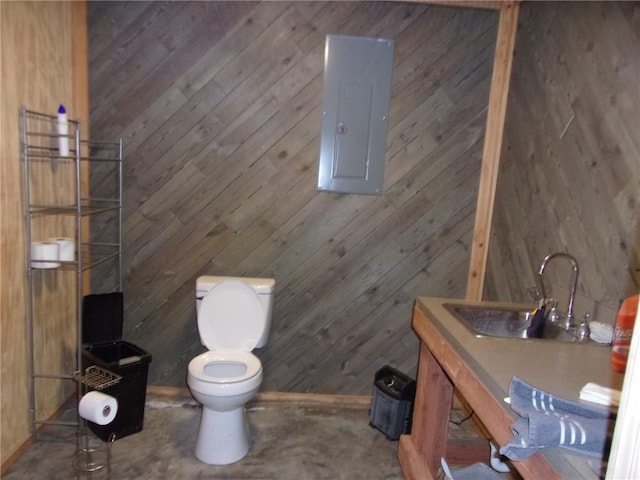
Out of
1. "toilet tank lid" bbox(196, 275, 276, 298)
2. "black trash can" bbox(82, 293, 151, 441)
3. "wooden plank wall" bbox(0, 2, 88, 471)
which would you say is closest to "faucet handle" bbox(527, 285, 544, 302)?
"toilet tank lid" bbox(196, 275, 276, 298)

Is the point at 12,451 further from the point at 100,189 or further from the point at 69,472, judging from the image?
the point at 100,189

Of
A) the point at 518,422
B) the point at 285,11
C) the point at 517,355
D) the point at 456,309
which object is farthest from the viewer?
the point at 285,11

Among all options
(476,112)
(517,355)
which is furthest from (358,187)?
(517,355)

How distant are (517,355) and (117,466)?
188 centimetres

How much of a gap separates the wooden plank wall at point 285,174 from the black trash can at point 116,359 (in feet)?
0.66

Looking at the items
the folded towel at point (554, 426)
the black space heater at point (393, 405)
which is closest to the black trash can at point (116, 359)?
the black space heater at point (393, 405)

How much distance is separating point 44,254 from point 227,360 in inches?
40.7

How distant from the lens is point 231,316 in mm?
2529

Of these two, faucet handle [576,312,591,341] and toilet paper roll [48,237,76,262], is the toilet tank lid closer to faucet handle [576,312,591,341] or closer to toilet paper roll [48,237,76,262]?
toilet paper roll [48,237,76,262]

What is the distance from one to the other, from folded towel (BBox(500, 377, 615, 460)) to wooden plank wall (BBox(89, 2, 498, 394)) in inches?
65.0

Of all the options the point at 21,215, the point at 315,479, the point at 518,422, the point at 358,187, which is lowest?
the point at 315,479

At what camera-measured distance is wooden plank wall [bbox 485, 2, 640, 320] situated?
1.67 metres

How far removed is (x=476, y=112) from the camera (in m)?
2.64

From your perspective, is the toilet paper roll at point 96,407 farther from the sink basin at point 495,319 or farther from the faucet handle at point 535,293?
the faucet handle at point 535,293
